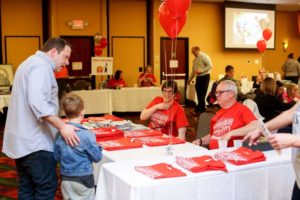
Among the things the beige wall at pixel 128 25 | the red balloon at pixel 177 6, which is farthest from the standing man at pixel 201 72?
the red balloon at pixel 177 6

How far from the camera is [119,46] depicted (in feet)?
39.3

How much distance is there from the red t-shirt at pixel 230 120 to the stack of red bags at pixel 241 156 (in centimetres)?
59

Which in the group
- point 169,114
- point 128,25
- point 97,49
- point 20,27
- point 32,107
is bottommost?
point 169,114

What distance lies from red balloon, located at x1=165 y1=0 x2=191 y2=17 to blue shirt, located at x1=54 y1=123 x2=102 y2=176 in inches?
85.5

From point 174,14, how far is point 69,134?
235 centimetres

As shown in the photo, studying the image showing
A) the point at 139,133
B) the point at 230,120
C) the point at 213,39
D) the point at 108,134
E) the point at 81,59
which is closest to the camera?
the point at 230,120

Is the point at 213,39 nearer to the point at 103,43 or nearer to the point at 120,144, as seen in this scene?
the point at 103,43

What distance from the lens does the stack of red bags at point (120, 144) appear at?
3238 millimetres

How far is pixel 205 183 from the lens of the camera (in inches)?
95.5

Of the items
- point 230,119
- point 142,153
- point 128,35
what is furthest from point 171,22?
point 128,35

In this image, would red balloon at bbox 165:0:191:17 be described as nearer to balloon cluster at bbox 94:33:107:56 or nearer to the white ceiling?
balloon cluster at bbox 94:33:107:56

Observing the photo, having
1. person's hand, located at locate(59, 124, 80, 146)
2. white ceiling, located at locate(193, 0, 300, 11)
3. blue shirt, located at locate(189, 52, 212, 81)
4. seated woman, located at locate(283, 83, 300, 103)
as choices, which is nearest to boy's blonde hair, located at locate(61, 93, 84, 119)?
person's hand, located at locate(59, 124, 80, 146)

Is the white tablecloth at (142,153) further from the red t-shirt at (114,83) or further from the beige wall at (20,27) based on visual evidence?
the beige wall at (20,27)

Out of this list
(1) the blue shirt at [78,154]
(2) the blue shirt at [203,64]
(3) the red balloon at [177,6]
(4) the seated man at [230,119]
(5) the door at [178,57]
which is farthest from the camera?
(5) the door at [178,57]
